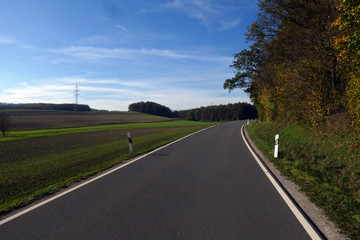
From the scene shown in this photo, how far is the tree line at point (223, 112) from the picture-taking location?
363 feet

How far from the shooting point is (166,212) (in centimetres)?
399

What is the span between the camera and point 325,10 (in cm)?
1168

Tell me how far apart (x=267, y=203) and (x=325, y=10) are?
11.9 m

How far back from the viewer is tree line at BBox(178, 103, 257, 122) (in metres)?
111

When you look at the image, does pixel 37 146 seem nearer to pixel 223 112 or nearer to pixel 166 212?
pixel 166 212

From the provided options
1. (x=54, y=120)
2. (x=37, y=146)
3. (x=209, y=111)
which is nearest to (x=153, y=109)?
(x=209, y=111)

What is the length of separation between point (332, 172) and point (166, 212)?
6.03 metres

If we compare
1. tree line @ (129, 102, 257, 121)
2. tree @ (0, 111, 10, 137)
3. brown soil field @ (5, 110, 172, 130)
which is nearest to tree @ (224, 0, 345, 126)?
tree @ (0, 111, 10, 137)

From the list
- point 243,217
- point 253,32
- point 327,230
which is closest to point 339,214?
point 327,230

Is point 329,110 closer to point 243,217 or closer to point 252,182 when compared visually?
point 252,182

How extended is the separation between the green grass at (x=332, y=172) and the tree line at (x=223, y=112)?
84.3 metres

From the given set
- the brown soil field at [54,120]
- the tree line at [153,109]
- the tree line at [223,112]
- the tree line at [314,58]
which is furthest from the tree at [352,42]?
the tree line at [153,109]

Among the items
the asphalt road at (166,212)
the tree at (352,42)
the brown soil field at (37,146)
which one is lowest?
the brown soil field at (37,146)

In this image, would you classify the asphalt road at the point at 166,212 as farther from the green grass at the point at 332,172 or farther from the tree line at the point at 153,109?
the tree line at the point at 153,109
